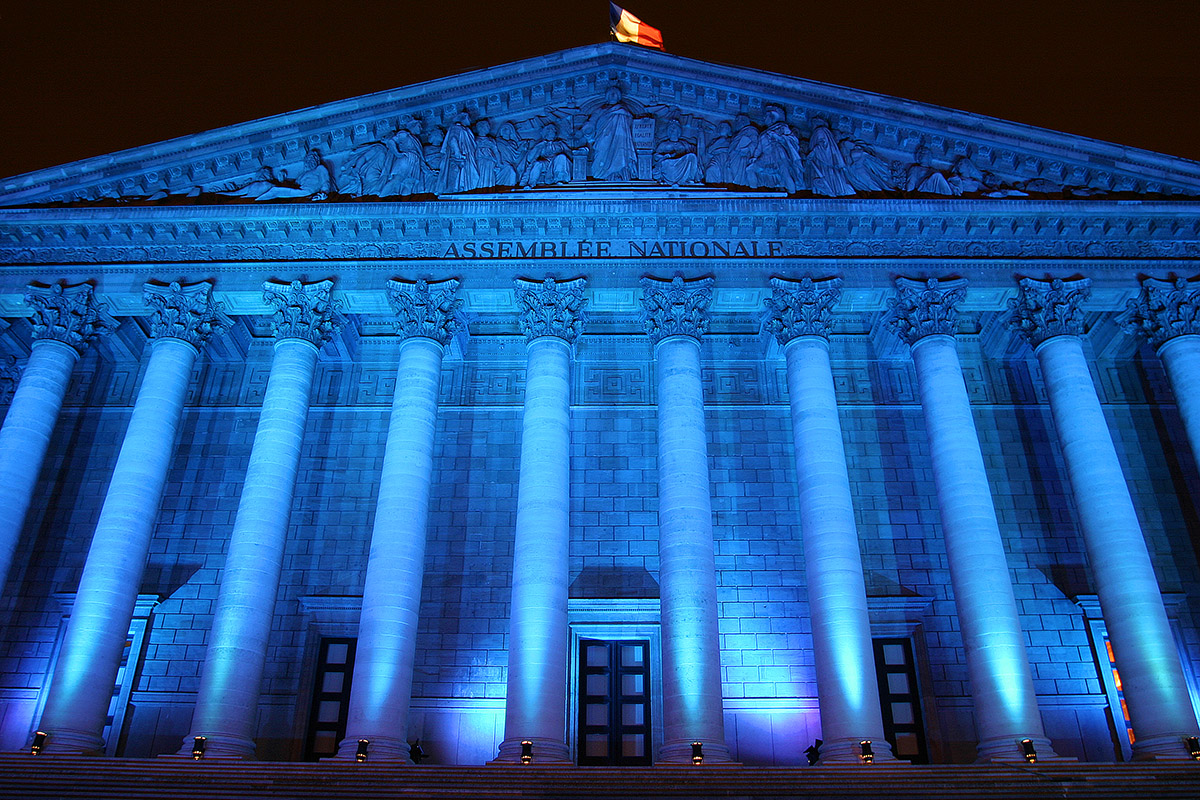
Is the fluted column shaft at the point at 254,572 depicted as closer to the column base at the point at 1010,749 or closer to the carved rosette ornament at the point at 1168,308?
the column base at the point at 1010,749

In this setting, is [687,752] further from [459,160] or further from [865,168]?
[459,160]

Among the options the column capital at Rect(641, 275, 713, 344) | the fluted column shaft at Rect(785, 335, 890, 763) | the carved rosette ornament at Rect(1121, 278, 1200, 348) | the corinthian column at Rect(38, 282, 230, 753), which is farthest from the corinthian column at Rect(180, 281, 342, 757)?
the carved rosette ornament at Rect(1121, 278, 1200, 348)

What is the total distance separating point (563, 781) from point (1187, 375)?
16742 mm

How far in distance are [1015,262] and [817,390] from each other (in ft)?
20.4

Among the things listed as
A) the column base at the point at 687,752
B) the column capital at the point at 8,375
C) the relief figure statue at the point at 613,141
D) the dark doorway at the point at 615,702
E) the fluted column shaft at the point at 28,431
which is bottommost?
the column base at the point at 687,752

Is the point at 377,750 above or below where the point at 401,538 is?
below

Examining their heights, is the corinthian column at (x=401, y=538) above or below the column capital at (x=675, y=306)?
below

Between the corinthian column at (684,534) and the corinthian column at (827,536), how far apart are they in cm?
201

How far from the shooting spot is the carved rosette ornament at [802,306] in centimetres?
2161

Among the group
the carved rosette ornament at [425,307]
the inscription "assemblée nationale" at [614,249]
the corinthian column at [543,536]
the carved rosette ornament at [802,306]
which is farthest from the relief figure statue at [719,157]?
the carved rosette ornament at [425,307]

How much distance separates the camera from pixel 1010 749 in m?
16.8

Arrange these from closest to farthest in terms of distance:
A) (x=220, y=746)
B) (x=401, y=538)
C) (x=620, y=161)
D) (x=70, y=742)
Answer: (x=220, y=746) < (x=70, y=742) < (x=401, y=538) < (x=620, y=161)

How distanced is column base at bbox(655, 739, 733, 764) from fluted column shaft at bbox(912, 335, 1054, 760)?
16.5 feet

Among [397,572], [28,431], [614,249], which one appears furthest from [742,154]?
[28,431]
